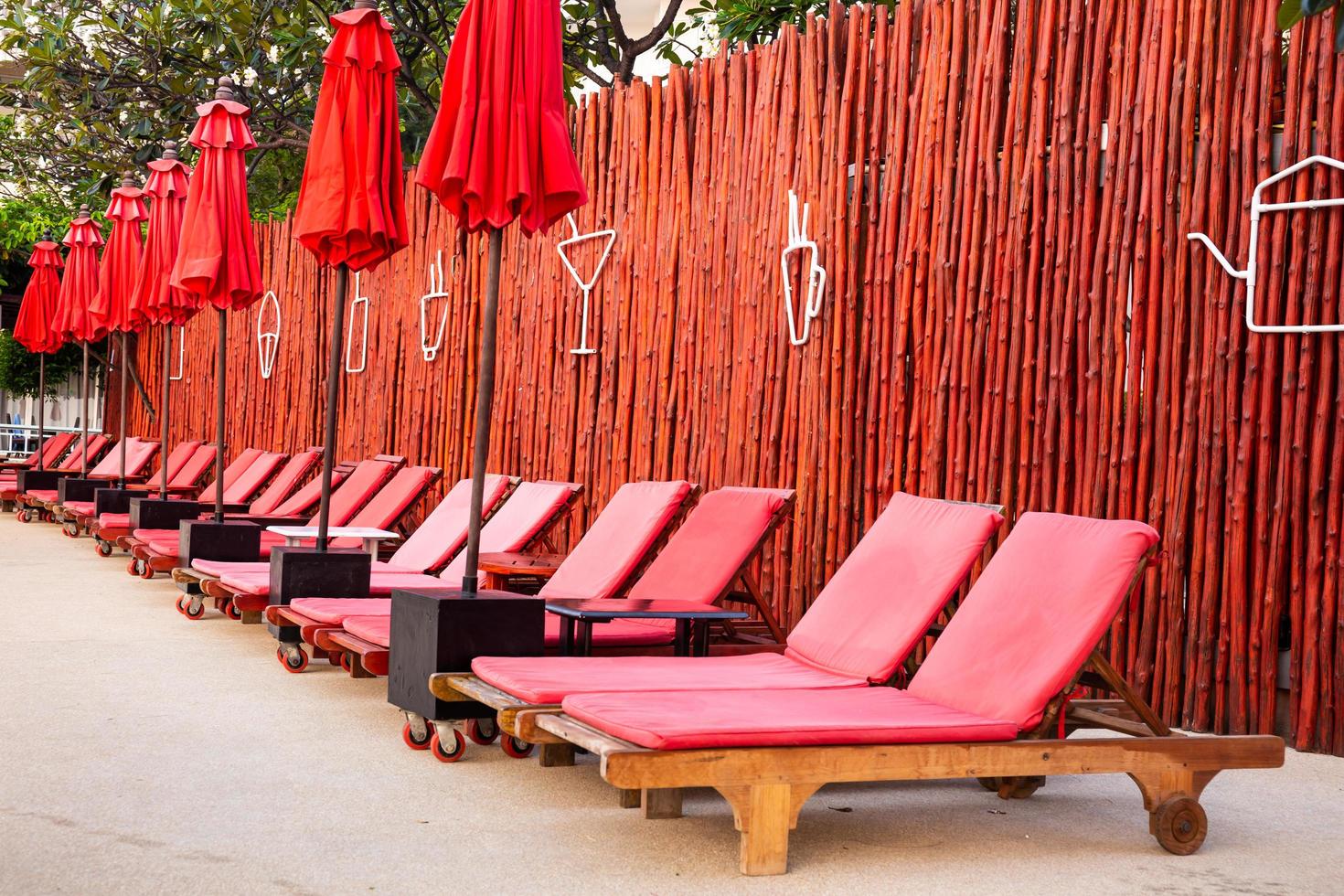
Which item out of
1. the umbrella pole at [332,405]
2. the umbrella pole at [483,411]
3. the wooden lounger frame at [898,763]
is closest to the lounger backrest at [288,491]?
the umbrella pole at [332,405]

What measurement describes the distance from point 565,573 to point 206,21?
908 cm

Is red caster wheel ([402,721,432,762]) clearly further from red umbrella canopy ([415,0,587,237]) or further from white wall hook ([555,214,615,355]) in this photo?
white wall hook ([555,214,615,355])

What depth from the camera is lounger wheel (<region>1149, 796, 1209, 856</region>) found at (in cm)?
335

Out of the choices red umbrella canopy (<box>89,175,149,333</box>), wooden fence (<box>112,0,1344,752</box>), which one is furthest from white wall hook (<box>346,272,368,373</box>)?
wooden fence (<box>112,0,1344,752</box>)

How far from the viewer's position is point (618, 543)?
214 inches

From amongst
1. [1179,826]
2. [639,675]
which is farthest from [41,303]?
[1179,826]

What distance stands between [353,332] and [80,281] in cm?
268

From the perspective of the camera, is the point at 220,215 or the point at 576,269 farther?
the point at 576,269

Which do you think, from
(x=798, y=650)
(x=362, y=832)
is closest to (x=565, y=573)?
(x=798, y=650)

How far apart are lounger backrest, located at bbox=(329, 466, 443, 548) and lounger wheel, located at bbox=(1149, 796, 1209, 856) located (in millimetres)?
5251

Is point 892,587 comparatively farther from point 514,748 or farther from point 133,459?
point 133,459

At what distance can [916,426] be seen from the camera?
5555 mm

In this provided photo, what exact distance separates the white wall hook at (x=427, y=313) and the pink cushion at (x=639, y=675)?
5.68 m

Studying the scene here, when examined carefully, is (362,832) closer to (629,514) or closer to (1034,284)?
(629,514)
